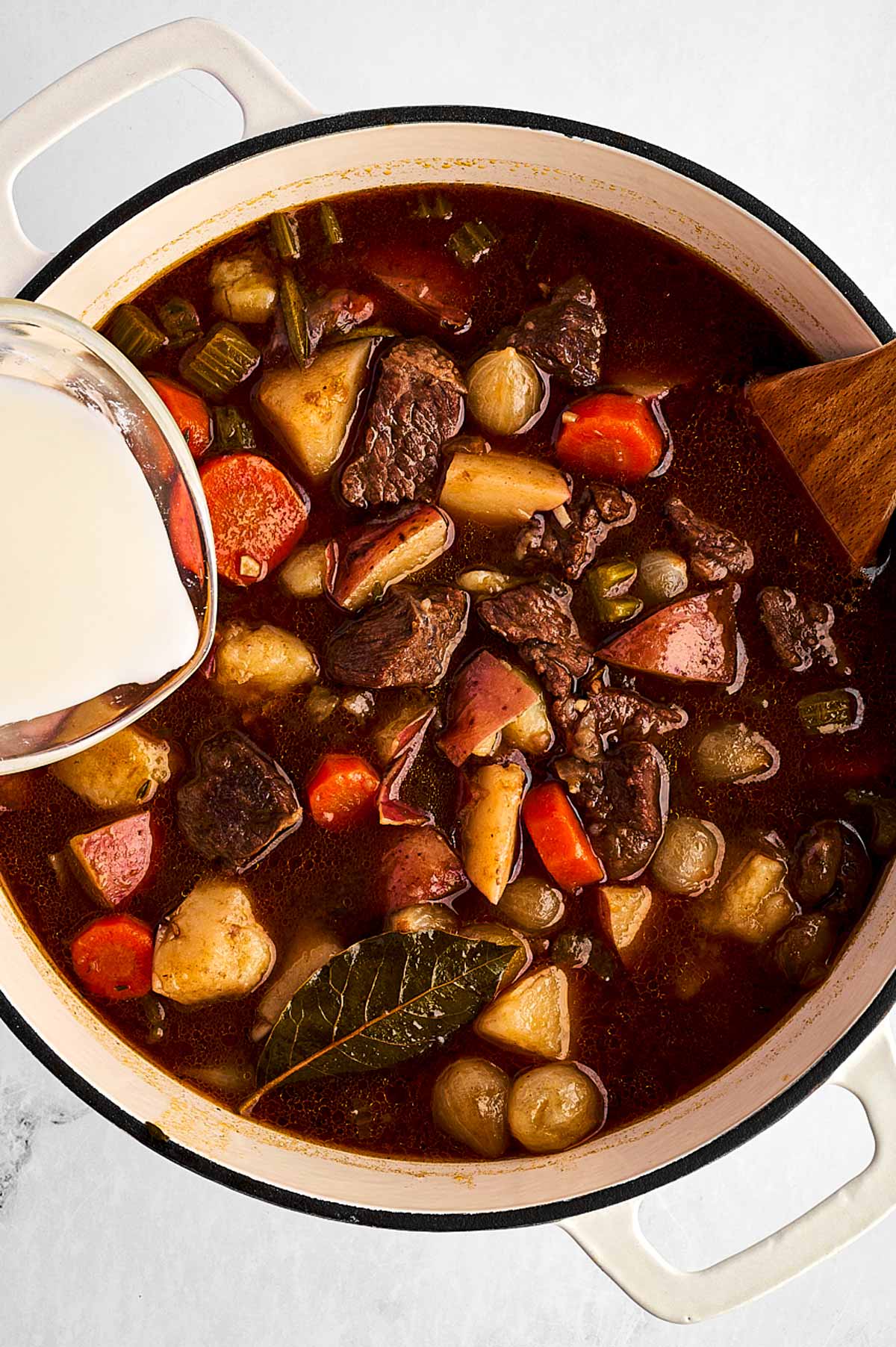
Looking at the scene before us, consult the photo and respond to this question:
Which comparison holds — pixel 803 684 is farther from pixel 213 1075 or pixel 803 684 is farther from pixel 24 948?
pixel 24 948

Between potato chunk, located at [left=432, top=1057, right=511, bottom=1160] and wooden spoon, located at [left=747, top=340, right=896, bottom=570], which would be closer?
wooden spoon, located at [left=747, top=340, right=896, bottom=570]

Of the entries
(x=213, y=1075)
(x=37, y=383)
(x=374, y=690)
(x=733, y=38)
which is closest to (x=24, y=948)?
(x=213, y=1075)

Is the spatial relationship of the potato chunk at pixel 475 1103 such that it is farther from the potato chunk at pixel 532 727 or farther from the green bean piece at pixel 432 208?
the green bean piece at pixel 432 208

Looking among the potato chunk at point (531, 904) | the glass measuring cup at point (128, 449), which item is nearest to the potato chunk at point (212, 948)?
the glass measuring cup at point (128, 449)

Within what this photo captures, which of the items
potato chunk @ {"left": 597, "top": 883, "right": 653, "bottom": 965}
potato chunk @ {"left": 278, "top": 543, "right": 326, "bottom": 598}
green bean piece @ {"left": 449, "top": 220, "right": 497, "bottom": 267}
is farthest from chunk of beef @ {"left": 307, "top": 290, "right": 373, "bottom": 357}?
potato chunk @ {"left": 597, "top": 883, "right": 653, "bottom": 965}

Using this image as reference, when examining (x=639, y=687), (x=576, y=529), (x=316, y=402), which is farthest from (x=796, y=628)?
(x=316, y=402)

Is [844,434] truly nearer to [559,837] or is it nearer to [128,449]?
[559,837]

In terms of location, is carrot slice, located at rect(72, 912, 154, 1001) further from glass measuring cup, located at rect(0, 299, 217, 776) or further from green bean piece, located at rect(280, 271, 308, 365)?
green bean piece, located at rect(280, 271, 308, 365)
